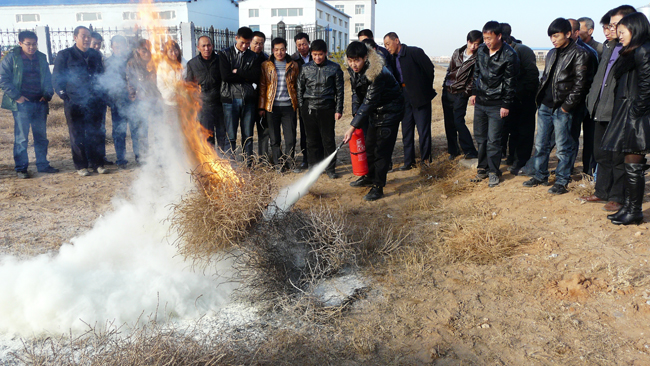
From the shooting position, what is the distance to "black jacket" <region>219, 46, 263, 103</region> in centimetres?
702

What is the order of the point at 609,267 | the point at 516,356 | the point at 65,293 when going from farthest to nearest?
1. the point at 609,267
2. the point at 65,293
3. the point at 516,356

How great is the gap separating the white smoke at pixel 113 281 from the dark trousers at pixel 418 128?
13.5 ft

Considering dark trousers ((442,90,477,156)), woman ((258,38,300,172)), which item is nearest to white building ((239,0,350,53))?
dark trousers ((442,90,477,156))

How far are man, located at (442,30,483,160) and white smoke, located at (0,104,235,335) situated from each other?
4.72 m

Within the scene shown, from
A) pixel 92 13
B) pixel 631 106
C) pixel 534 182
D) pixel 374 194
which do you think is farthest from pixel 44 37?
pixel 631 106

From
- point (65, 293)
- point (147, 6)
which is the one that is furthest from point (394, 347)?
point (147, 6)

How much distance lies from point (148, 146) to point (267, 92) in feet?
8.77

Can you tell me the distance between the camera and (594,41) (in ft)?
23.2

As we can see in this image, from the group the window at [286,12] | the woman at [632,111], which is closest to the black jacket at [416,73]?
the woman at [632,111]

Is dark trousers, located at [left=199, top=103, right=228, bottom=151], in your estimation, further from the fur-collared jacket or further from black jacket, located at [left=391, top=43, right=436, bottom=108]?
black jacket, located at [left=391, top=43, right=436, bottom=108]

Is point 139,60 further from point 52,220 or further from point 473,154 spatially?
point 473,154

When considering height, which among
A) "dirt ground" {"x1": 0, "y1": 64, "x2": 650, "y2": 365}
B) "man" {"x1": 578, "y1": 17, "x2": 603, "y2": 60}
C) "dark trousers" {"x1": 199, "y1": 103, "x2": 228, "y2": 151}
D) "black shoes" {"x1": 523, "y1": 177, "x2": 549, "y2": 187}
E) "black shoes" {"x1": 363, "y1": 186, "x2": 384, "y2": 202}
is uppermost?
"man" {"x1": 578, "y1": 17, "x2": 603, "y2": 60}

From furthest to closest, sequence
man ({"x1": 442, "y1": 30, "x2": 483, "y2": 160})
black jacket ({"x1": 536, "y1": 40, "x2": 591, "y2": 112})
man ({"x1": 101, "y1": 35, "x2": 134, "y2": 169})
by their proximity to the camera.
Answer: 1. man ({"x1": 101, "y1": 35, "x2": 134, "y2": 169})
2. man ({"x1": 442, "y1": 30, "x2": 483, "y2": 160})
3. black jacket ({"x1": 536, "y1": 40, "x2": 591, "y2": 112})

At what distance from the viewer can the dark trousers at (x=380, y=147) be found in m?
6.11
